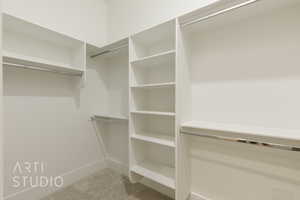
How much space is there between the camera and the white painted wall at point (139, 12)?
1.67 metres

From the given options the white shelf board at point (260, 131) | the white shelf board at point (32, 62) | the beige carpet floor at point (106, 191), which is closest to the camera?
the white shelf board at point (260, 131)

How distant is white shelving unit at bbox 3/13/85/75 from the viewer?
1.46 metres

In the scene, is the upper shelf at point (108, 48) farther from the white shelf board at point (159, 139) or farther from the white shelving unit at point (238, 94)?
the white shelf board at point (159, 139)

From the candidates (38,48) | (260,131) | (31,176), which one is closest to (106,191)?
(31,176)

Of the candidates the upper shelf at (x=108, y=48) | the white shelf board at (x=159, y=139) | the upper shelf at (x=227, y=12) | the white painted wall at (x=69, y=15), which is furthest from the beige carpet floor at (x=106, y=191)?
the white painted wall at (x=69, y=15)

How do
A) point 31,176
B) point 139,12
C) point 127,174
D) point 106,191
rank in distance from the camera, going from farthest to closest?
1. point 127,174
2. point 139,12
3. point 106,191
4. point 31,176

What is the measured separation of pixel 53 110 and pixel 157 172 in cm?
149

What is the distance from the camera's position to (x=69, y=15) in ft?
6.67

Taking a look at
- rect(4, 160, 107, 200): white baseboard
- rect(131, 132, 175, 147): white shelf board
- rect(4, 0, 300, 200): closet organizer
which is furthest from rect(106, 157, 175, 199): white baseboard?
rect(131, 132, 175, 147): white shelf board

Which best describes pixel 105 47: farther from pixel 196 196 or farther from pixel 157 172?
pixel 196 196

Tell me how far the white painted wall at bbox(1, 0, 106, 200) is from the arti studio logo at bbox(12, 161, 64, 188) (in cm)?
5

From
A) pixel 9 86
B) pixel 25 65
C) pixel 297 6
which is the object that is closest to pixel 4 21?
pixel 25 65

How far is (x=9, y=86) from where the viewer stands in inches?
60.0

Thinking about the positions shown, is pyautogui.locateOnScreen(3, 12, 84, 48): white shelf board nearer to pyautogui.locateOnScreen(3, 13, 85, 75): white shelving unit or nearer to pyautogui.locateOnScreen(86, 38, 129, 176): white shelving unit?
pyautogui.locateOnScreen(3, 13, 85, 75): white shelving unit
